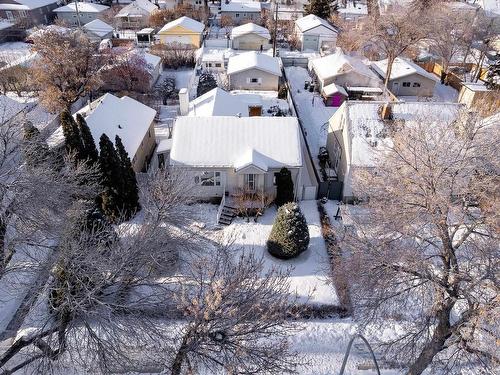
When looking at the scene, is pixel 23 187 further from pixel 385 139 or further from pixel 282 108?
pixel 282 108

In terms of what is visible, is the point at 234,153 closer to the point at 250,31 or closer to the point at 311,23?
the point at 250,31

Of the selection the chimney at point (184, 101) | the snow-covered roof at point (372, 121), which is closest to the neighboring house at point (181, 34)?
the chimney at point (184, 101)

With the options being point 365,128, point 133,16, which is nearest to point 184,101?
point 365,128

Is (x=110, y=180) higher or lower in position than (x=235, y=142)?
lower

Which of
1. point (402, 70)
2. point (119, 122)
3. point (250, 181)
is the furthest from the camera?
point (402, 70)

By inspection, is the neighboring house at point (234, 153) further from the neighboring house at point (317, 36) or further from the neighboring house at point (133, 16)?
the neighboring house at point (133, 16)

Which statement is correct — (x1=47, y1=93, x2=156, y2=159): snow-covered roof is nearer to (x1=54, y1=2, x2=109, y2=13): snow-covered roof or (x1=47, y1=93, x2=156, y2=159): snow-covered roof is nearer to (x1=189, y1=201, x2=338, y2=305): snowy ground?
(x1=189, y1=201, x2=338, y2=305): snowy ground

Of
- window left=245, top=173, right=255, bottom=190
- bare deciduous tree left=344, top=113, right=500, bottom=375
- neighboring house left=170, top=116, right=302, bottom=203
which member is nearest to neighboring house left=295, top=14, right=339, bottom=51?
neighboring house left=170, top=116, right=302, bottom=203
